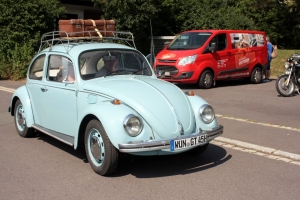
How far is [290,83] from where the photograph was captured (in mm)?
12461

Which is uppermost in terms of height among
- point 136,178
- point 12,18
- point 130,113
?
point 12,18

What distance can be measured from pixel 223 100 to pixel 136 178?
680cm

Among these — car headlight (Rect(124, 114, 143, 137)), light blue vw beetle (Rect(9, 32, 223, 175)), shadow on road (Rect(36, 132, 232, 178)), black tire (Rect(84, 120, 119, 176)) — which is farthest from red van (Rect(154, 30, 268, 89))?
car headlight (Rect(124, 114, 143, 137))

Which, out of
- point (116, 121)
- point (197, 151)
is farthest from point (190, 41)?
point (116, 121)

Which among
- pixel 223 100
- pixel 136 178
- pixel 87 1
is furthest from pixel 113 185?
pixel 87 1

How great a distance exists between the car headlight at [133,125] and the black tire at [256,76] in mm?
11430

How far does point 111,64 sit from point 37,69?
5.25 ft

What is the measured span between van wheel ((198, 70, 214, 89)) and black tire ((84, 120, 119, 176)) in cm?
888

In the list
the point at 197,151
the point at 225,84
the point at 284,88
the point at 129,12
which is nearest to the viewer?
the point at 197,151

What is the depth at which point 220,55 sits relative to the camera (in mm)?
14711

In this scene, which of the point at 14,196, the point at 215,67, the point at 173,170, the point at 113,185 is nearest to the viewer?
the point at 14,196

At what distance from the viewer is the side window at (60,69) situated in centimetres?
660

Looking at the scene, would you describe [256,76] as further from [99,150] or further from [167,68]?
[99,150]

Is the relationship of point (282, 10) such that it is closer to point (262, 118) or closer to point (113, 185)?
point (262, 118)
